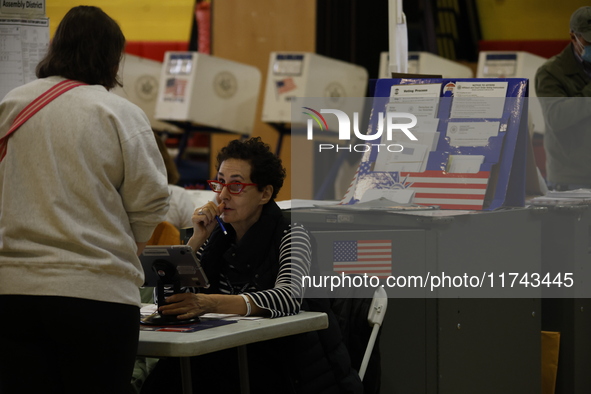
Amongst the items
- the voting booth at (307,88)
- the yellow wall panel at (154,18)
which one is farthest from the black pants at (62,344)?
the yellow wall panel at (154,18)

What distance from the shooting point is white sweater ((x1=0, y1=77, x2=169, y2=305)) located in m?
1.71

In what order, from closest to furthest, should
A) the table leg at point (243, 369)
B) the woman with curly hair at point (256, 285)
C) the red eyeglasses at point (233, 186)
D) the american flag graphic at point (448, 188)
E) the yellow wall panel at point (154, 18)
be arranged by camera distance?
1. the table leg at point (243, 369)
2. the woman with curly hair at point (256, 285)
3. the red eyeglasses at point (233, 186)
4. the american flag graphic at point (448, 188)
5. the yellow wall panel at point (154, 18)

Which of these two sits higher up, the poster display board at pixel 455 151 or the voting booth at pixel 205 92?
the voting booth at pixel 205 92

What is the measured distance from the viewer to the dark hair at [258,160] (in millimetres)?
2486

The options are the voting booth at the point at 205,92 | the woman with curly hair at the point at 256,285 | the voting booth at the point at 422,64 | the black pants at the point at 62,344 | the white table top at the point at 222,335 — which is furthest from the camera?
the voting booth at the point at 205,92

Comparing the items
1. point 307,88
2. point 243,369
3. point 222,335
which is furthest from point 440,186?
point 307,88

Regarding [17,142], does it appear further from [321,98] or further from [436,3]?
[436,3]

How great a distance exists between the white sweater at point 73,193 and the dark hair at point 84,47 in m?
0.04

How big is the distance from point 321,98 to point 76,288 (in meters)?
5.27

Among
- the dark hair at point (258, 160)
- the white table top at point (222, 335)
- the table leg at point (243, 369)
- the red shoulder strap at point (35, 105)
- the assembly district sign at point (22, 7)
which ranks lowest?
the table leg at point (243, 369)

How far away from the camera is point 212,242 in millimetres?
2486

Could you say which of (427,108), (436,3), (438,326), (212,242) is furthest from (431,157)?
(436,3)

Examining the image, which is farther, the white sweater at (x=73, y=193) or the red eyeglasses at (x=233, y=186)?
the red eyeglasses at (x=233, y=186)

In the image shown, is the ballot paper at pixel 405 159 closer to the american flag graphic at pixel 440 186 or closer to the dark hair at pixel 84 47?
the american flag graphic at pixel 440 186
